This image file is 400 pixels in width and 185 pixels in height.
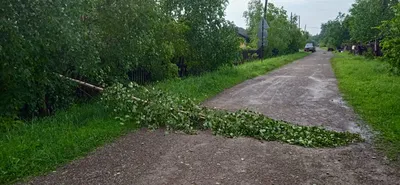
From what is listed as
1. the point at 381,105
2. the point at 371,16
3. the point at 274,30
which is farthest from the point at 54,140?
the point at 274,30

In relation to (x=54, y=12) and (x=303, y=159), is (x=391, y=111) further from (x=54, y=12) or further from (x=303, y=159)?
(x=54, y=12)

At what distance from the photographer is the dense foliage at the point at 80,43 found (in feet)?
19.2

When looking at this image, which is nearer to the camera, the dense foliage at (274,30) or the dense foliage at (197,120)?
the dense foliage at (197,120)

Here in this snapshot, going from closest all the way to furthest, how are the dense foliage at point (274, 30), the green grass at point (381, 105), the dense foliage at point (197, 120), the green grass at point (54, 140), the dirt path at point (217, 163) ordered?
the dirt path at point (217, 163), the green grass at point (54, 140), the green grass at point (381, 105), the dense foliage at point (197, 120), the dense foliage at point (274, 30)

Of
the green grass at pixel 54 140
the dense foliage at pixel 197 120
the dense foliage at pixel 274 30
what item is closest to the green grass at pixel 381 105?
the dense foliage at pixel 197 120

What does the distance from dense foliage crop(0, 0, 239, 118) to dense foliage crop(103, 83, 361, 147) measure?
50.1 inches

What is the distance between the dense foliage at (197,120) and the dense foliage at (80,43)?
1.27 meters

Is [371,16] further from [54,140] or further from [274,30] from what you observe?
[54,140]

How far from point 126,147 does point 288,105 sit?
4.90 meters

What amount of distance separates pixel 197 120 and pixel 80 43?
3.01m

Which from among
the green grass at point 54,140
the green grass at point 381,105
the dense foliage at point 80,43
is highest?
the dense foliage at point 80,43

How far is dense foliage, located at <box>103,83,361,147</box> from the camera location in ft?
19.1

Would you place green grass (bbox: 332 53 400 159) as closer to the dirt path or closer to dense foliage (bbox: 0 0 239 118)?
the dirt path

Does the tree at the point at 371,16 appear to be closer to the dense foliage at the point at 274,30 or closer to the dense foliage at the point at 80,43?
the dense foliage at the point at 274,30
